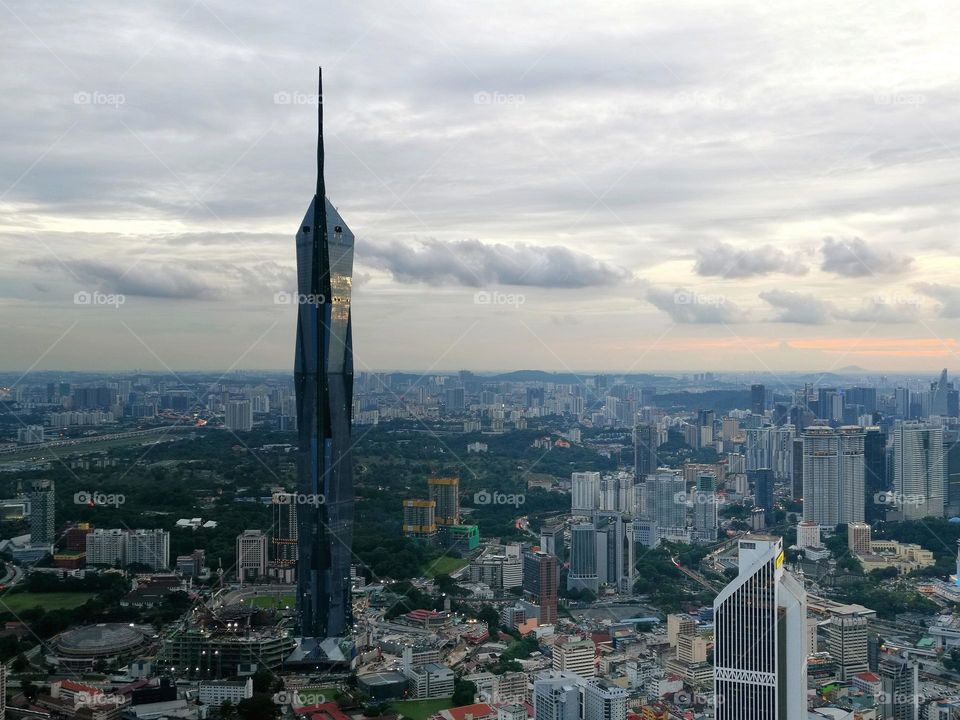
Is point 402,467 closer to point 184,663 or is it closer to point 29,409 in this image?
point 29,409

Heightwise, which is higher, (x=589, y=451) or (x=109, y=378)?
(x=109, y=378)

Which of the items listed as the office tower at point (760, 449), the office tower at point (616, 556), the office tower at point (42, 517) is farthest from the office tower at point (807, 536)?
the office tower at point (42, 517)

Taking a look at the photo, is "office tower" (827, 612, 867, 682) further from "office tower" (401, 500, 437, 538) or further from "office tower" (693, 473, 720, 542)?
"office tower" (401, 500, 437, 538)

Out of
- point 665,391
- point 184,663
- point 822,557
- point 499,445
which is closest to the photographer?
point 184,663

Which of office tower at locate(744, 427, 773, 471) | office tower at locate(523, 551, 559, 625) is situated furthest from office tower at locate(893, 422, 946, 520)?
office tower at locate(523, 551, 559, 625)

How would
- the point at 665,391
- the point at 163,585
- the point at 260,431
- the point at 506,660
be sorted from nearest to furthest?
1. the point at 506,660
2. the point at 163,585
3. the point at 260,431
4. the point at 665,391

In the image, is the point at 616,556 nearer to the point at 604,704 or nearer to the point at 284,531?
the point at 284,531

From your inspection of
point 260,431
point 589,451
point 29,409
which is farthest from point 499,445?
point 29,409
